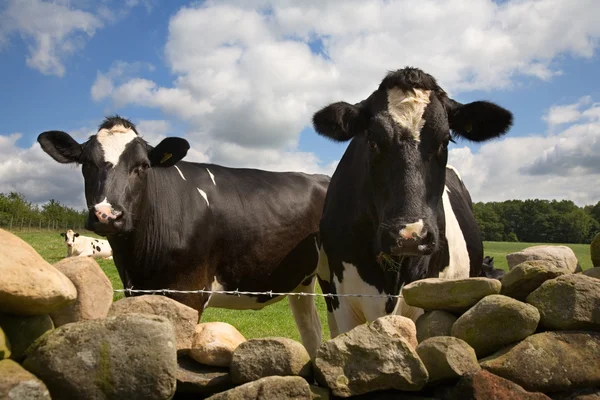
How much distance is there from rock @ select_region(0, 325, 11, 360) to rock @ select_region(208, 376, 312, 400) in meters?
0.89

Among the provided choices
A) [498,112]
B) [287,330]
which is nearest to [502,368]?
[498,112]

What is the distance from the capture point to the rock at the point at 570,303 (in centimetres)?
268

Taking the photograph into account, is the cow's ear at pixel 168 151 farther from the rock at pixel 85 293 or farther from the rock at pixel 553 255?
the rock at pixel 85 293

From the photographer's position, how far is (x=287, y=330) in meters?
12.4

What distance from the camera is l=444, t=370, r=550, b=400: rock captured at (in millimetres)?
2422

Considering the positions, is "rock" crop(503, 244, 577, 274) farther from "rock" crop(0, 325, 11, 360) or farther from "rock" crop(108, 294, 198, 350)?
"rock" crop(0, 325, 11, 360)

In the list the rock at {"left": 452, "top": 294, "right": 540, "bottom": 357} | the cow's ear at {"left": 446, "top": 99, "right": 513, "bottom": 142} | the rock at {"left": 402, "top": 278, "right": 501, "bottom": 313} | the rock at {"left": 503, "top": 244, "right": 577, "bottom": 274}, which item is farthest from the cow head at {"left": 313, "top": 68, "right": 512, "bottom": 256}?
the rock at {"left": 503, "top": 244, "right": 577, "bottom": 274}

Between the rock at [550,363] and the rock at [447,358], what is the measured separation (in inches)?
4.3

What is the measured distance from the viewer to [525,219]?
8819 centimetres

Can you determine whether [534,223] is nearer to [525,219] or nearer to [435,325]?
[525,219]

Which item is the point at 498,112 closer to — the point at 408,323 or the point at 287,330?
the point at 408,323

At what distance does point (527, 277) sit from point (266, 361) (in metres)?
1.42

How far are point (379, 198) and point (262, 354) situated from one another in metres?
1.94

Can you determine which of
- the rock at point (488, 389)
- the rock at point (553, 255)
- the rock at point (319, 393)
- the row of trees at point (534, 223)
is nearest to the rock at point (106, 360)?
the rock at point (319, 393)
